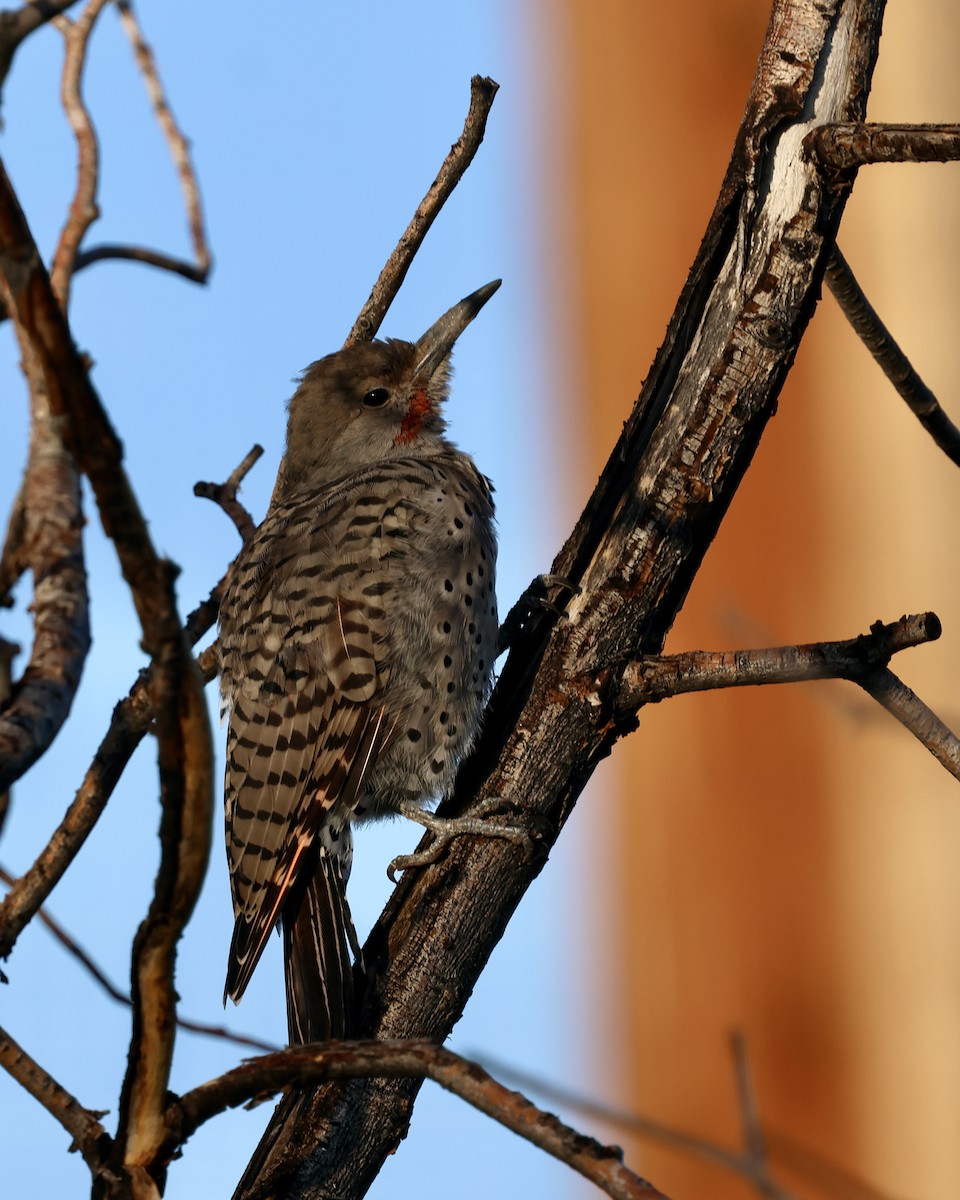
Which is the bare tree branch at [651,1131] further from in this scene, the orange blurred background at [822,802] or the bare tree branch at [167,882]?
the orange blurred background at [822,802]

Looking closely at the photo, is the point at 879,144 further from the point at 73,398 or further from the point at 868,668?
the point at 73,398

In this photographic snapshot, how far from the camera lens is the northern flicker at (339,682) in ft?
11.9

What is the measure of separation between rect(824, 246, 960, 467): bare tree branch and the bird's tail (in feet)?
4.98

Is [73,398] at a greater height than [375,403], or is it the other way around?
[375,403]

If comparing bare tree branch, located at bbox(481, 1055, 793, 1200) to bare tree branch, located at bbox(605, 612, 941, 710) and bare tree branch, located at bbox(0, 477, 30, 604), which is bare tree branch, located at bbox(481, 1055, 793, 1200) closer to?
bare tree branch, located at bbox(605, 612, 941, 710)

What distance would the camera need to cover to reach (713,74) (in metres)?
8.75

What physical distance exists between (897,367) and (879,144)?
561 millimetres

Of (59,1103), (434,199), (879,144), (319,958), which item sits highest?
(434,199)

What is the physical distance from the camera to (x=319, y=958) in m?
3.35

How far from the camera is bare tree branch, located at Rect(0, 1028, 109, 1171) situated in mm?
1817

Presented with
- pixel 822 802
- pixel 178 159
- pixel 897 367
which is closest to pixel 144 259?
pixel 178 159

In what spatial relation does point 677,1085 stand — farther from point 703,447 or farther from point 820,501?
point 703,447

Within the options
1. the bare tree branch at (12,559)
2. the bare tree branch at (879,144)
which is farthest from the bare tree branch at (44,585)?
the bare tree branch at (879,144)

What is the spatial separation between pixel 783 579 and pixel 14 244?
21.5ft
